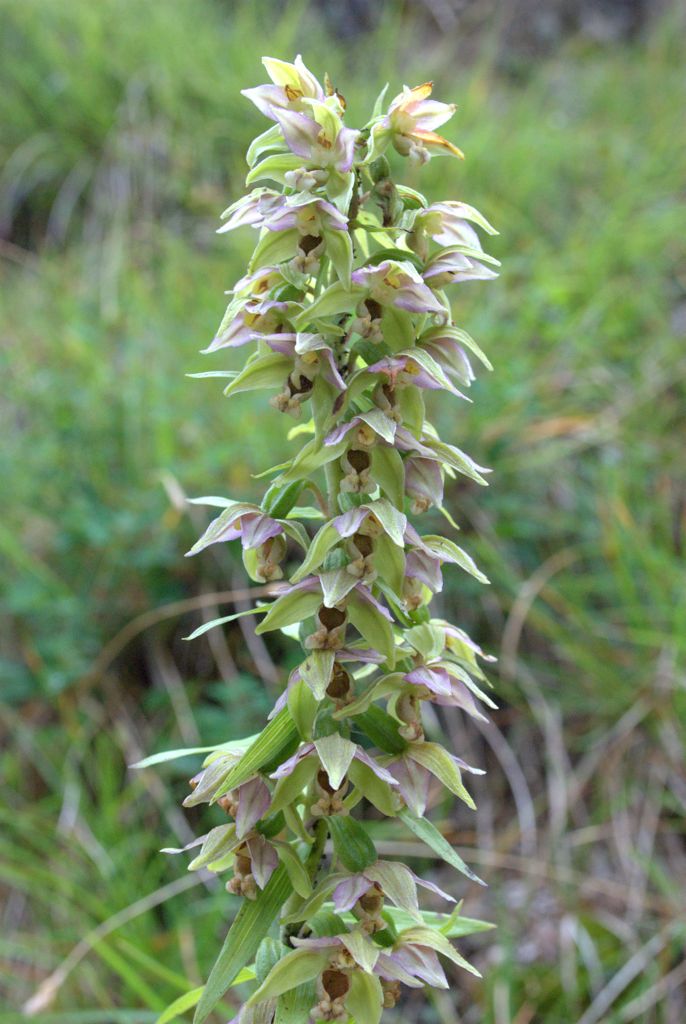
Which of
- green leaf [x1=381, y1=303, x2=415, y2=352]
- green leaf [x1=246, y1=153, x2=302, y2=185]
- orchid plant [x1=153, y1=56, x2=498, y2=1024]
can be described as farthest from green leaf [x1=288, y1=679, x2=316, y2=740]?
green leaf [x1=246, y1=153, x2=302, y2=185]

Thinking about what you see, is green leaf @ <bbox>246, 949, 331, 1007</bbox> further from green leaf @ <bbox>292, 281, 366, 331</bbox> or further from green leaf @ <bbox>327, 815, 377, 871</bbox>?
green leaf @ <bbox>292, 281, 366, 331</bbox>

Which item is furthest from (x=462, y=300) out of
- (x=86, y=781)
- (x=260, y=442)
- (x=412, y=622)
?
(x=412, y=622)

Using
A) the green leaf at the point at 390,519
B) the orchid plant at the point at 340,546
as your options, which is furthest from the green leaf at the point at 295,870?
the green leaf at the point at 390,519

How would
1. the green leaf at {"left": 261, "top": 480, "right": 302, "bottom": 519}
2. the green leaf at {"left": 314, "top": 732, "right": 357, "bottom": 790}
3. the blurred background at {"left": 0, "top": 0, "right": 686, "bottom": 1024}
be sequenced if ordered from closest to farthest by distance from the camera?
the green leaf at {"left": 314, "top": 732, "right": 357, "bottom": 790} → the green leaf at {"left": 261, "top": 480, "right": 302, "bottom": 519} → the blurred background at {"left": 0, "top": 0, "right": 686, "bottom": 1024}

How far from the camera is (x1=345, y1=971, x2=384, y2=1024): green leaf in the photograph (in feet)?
3.53

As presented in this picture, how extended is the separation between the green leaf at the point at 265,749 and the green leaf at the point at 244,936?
0.13m

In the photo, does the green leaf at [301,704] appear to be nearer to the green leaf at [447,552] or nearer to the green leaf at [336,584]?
the green leaf at [336,584]

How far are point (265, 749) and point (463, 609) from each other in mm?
1792

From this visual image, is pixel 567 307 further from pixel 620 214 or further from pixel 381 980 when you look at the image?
pixel 381 980

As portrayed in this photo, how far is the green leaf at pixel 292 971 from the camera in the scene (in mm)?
1040

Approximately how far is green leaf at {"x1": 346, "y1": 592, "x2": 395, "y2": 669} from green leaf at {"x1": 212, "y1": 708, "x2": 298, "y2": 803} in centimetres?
12

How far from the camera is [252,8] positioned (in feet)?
18.4

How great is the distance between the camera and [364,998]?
1078mm

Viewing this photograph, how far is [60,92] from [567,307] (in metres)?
2.97
